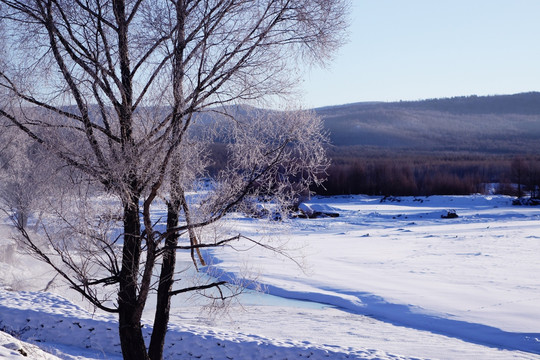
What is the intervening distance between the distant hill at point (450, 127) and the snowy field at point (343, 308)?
88064mm

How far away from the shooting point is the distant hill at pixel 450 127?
116 meters

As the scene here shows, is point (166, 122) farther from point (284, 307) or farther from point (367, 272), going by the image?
point (367, 272)

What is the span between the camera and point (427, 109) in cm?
16462

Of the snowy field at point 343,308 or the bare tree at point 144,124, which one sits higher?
the bare tree at point 144,124

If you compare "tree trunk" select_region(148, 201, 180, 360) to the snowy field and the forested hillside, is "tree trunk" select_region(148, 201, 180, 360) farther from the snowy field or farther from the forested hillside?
the forested hillside

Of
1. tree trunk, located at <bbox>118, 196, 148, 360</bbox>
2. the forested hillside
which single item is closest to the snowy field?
tree trunk, located at <bbox>118, 196, 148, 360</bbox>

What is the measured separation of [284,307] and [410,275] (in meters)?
4.93

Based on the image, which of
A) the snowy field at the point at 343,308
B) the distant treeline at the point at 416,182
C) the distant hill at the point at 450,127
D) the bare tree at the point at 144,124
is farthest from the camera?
the distant hill at the point at 450,127

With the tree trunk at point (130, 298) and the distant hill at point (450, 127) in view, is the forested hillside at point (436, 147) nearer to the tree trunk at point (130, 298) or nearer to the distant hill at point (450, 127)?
the distant hill at point (450, 127)

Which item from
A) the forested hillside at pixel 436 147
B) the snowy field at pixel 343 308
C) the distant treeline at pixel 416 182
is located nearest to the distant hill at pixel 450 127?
the forested hillside at pixel 436 147

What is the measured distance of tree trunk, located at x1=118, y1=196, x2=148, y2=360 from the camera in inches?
244

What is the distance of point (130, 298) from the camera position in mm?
6262

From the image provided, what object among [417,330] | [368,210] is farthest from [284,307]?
[368,210]

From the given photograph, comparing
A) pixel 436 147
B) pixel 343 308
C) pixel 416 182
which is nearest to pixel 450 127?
pixel 436 147
